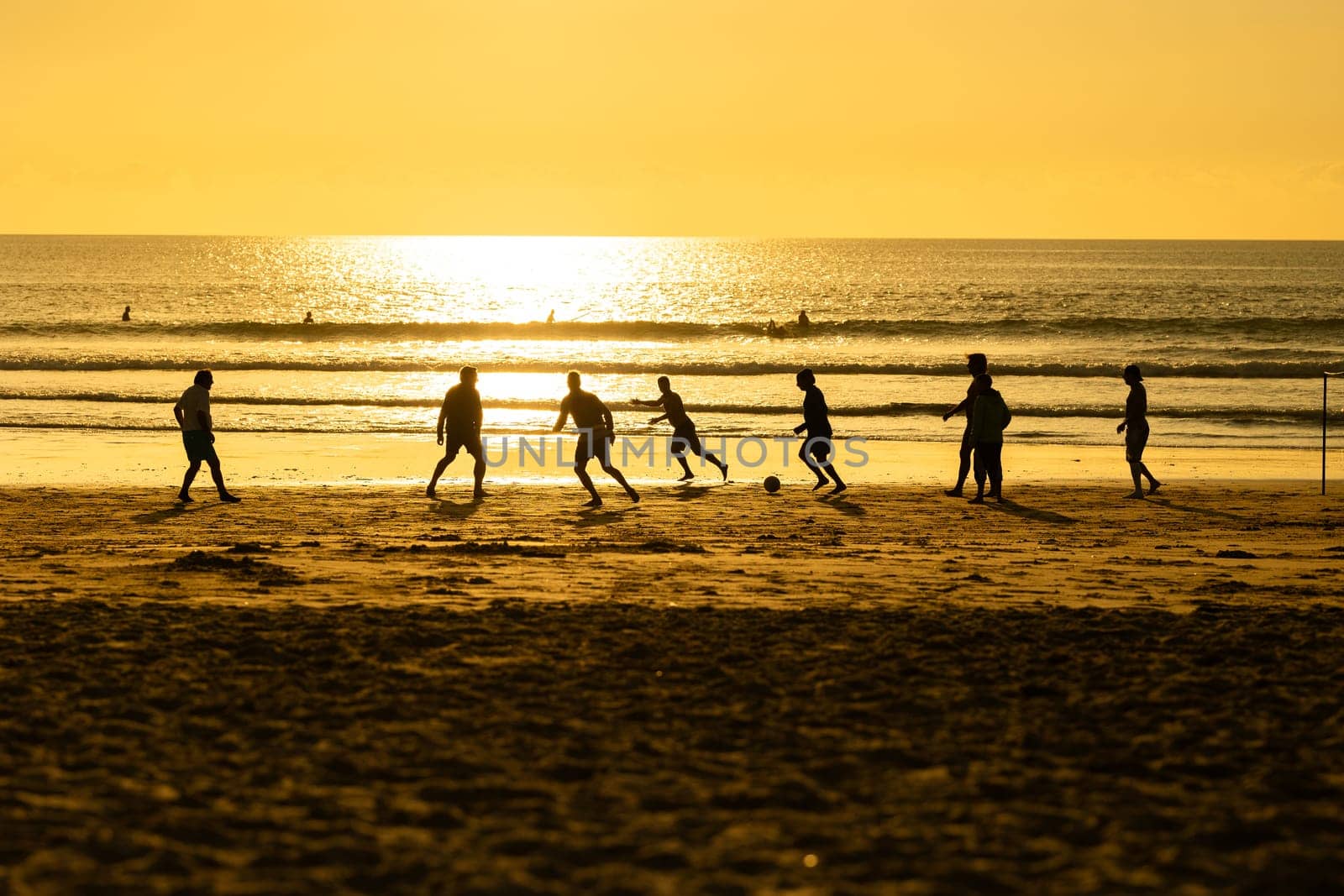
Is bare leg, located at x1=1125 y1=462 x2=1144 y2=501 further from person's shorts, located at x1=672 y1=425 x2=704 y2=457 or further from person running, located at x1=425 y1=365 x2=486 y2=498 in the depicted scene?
person running, located at x1=425 y1=365 x2=486 y2=498

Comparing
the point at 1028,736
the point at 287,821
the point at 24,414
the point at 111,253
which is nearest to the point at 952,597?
the point at 1028,736

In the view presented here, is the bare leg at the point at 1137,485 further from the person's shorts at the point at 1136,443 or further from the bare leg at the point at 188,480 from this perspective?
the bare leg at the point at 188,480

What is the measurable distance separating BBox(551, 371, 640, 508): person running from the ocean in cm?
880

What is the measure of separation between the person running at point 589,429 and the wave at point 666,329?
124 ft

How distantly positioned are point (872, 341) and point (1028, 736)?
152ft

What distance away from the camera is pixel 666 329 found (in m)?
56.2

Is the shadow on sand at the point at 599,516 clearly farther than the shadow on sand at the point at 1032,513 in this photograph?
No

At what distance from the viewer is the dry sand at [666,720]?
4.75 metres

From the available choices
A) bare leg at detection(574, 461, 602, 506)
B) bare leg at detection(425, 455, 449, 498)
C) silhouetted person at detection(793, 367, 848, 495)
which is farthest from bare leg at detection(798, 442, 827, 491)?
bare leg at detection(425, 455, 449, 498)

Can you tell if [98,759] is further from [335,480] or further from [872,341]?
[872,341]

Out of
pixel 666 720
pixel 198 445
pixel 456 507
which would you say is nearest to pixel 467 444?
pixel 456 507

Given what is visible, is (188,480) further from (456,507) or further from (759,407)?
(759,407)

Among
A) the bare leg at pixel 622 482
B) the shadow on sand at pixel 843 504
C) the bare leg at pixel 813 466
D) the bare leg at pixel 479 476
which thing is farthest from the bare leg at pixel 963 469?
the bare leg at pixel 479 476

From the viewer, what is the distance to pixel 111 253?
16438 centimetres
